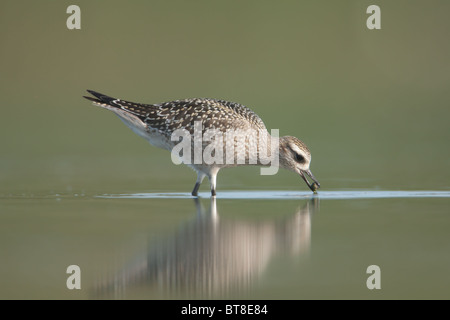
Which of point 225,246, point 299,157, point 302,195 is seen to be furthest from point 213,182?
point 225,246

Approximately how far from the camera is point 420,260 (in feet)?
25.9

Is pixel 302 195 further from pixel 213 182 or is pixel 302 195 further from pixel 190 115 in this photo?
pixel 190 115

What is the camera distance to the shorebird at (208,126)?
42.2ft

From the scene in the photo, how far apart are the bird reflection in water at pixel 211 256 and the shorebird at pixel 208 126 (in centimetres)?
259

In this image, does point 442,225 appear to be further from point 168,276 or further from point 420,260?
point 168,276

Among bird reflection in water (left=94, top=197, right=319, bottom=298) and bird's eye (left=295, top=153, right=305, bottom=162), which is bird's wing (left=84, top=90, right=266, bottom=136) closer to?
bird's eye (left=295, top=153, right=305, bottom=162)

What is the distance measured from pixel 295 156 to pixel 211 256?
5562 millimetres

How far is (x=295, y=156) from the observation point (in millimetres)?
13359

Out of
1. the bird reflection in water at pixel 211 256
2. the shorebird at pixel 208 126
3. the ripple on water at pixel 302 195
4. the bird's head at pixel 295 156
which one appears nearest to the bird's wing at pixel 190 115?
the shorebird at pixel 208 126

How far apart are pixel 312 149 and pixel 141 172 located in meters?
6.20

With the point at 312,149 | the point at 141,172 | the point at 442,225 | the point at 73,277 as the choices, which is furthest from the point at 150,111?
the point at 312,149

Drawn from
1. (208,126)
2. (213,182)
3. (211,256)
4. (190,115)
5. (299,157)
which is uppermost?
(190,115)

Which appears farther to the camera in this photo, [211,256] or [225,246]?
[225,246]

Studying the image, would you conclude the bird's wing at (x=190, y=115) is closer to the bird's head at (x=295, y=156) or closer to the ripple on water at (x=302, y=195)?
the bird's head at (x=295, y=156)
